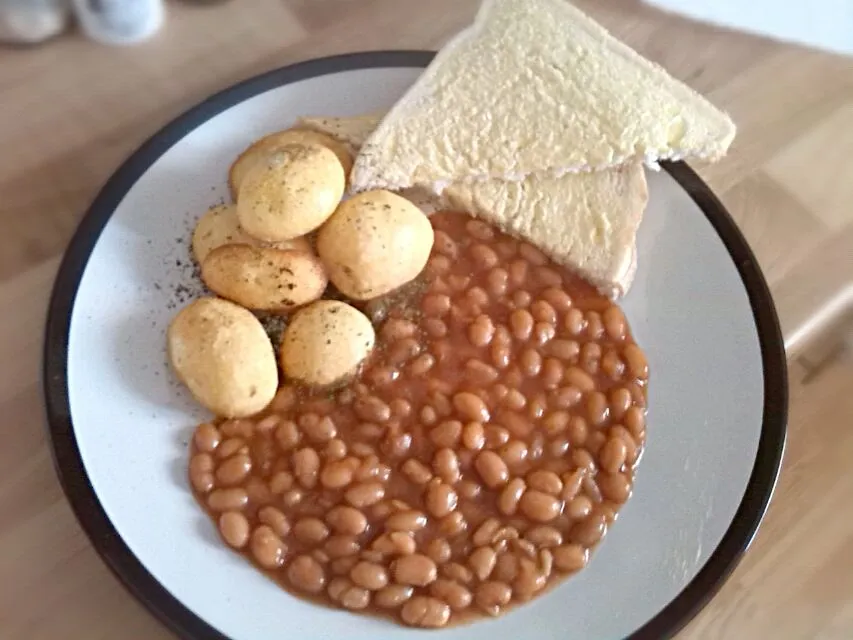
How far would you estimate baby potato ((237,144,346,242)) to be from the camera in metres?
1.24

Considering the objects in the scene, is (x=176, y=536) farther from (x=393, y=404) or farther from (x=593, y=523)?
(x=593, y=523)

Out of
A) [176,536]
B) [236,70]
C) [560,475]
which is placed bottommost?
[176,536]

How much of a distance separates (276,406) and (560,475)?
0.43m

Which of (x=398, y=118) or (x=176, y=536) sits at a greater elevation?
(x=398, y=118)

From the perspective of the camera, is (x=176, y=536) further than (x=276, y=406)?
No

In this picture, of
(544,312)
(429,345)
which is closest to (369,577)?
(429,345)

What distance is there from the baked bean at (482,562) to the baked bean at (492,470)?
0.33 ft

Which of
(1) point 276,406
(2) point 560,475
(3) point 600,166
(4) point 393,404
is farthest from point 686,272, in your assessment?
(1) point 276,406

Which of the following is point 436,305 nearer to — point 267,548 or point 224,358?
point 224,358

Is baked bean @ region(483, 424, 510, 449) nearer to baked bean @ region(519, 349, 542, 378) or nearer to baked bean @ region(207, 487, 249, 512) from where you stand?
baked bean @ region(519, 349, 542, 378)

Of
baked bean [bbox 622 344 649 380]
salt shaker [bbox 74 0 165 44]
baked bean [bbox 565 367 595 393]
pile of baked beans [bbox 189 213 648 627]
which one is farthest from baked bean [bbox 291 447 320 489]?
salt shaker [bbox 74 0 165 44]

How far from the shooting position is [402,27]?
1.78 meters

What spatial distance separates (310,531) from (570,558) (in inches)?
14.2

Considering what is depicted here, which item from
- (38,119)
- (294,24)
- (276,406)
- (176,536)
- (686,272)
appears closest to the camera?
(176,536)
